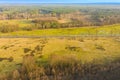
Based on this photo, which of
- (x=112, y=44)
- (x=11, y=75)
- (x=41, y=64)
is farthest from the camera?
(x=112, y=44)

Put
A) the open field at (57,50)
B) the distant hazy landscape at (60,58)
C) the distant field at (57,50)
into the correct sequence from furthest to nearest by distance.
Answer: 1. the distant field at (57,50)
2. the open field at (57,50)
3. the distant hazy landscape at (60,58)

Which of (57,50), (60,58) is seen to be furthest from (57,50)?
(60,58)

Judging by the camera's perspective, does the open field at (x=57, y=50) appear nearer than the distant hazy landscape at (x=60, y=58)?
No

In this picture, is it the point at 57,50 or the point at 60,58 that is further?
the point at 57,50

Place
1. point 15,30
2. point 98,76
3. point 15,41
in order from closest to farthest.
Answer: point 98,76 < point 15,41 < point 15,30

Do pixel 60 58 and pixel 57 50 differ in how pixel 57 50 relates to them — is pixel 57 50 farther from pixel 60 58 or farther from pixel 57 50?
pixel 60 58

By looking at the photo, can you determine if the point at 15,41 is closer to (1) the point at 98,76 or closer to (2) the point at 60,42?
(2) the point at 60,42

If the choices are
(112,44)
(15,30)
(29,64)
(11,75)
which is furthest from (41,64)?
(15,30)

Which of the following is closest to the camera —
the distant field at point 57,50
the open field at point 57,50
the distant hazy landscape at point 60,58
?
the distant hazy landscape at point 60,58
